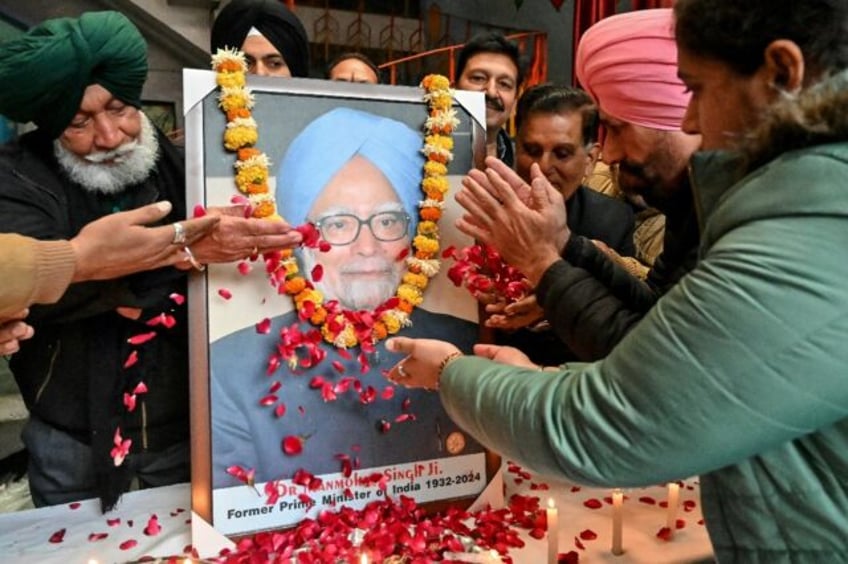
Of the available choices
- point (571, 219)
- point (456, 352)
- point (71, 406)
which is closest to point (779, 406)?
point (456, 352)

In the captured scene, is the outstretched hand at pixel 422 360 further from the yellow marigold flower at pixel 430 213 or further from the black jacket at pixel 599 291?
the yellow marigold flower at pixel 430 213

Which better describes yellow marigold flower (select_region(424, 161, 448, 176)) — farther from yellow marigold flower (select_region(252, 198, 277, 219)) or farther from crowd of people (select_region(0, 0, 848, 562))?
yellow marigold flower (select_region(252, 198, 277, 219))

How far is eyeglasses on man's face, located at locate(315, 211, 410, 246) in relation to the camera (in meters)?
1.39

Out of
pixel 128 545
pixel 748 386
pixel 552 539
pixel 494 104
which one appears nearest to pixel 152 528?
pixel 128 545

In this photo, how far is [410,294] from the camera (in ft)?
4.73

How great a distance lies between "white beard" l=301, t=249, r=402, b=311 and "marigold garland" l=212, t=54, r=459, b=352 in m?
0.01

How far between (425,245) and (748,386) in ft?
2.90

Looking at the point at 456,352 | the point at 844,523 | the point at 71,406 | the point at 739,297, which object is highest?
the point at 739,297

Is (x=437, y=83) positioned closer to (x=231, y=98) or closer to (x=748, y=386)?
(x=231, y=98)

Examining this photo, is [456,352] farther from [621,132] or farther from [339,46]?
[339,46]

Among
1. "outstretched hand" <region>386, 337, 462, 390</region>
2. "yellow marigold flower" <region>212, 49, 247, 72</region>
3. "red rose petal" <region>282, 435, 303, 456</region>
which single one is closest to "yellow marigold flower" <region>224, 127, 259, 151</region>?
"yellow marigold flower" <region>212, 49, 247, 72</region>

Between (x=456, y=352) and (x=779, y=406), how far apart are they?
1.62 feet

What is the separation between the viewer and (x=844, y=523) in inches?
27.3

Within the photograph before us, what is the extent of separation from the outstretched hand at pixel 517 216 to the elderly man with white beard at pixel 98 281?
37 centimetres
